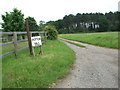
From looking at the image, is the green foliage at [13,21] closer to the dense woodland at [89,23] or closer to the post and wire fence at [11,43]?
the post and wire fence at [11,43]

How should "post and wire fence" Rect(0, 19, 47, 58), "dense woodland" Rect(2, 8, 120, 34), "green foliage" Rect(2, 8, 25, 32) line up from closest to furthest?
"post and wire fence" Rect(0, 19, 47, 58) < "green foliage" Rect(2, 8, 25, 32) < "dense woodland" Rect(2, 8, 120, 34)

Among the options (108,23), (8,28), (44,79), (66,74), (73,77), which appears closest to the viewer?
(44,79)

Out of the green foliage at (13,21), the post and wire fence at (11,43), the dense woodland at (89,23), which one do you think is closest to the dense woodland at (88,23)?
the dense woodland at (89,23)

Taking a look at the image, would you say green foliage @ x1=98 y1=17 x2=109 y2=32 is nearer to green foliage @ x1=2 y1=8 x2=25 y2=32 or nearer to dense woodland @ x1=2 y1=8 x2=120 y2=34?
dense woodland @ x1=2 y1=8 x2=120 y2=34

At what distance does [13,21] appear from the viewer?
925 inches

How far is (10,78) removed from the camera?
285 centimetres

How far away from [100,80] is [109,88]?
452 mm

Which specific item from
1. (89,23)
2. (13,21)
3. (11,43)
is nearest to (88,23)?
(89,23)

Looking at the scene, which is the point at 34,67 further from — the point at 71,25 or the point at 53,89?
the point at 71,25

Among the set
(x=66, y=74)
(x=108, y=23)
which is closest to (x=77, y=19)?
(x=108, y=23)

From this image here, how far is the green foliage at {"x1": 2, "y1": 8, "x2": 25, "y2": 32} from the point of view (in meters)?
22.5

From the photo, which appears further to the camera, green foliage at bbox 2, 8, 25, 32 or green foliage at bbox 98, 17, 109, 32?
green foliage at bbox 98, 17, 109, 32

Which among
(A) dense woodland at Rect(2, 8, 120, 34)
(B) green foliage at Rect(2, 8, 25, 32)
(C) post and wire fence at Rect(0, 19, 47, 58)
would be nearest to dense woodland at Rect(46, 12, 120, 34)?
(A) dense woodland at Rect(2, 8, 120, 34)

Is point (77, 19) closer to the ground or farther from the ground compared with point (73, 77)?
farther from the ground
